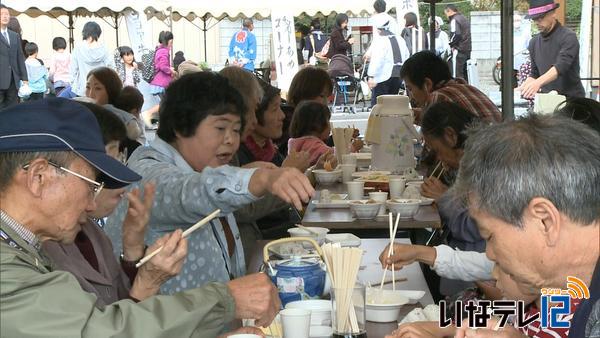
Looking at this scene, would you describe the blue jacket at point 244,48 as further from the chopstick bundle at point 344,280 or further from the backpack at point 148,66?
the chopstick bundle at point 344,280

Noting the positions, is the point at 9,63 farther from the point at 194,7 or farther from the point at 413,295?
the point at 413,295

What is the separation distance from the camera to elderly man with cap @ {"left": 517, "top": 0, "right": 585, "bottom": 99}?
7180 mm

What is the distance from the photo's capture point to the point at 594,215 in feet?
5.43

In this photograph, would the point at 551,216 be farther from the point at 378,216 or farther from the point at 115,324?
the point at 378,216

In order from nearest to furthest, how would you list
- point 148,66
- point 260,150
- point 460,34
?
point 260,150 → point 148,66 → point 460,34

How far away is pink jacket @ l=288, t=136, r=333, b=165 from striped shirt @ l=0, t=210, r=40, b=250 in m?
4.14

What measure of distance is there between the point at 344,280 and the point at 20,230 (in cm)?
82

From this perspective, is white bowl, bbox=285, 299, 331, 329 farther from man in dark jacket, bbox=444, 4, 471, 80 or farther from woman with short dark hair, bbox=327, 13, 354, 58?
woman with short dark hair, bbox=327, 13, 354, 58

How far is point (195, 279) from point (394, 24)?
1120 centimetres

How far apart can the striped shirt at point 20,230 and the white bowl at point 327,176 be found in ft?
11.5

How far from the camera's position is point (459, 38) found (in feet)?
47.3

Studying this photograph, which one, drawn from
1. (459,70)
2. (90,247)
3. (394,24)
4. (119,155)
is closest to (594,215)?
(90,247)

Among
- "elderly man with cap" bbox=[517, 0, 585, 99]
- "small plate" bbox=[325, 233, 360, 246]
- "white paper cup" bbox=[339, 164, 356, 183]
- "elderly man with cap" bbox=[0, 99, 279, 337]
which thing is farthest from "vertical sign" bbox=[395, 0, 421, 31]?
"elderly man with cap" bbox=[0, 99, 279, 337]

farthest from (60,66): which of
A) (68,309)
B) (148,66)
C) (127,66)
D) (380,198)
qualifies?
(68,309)
